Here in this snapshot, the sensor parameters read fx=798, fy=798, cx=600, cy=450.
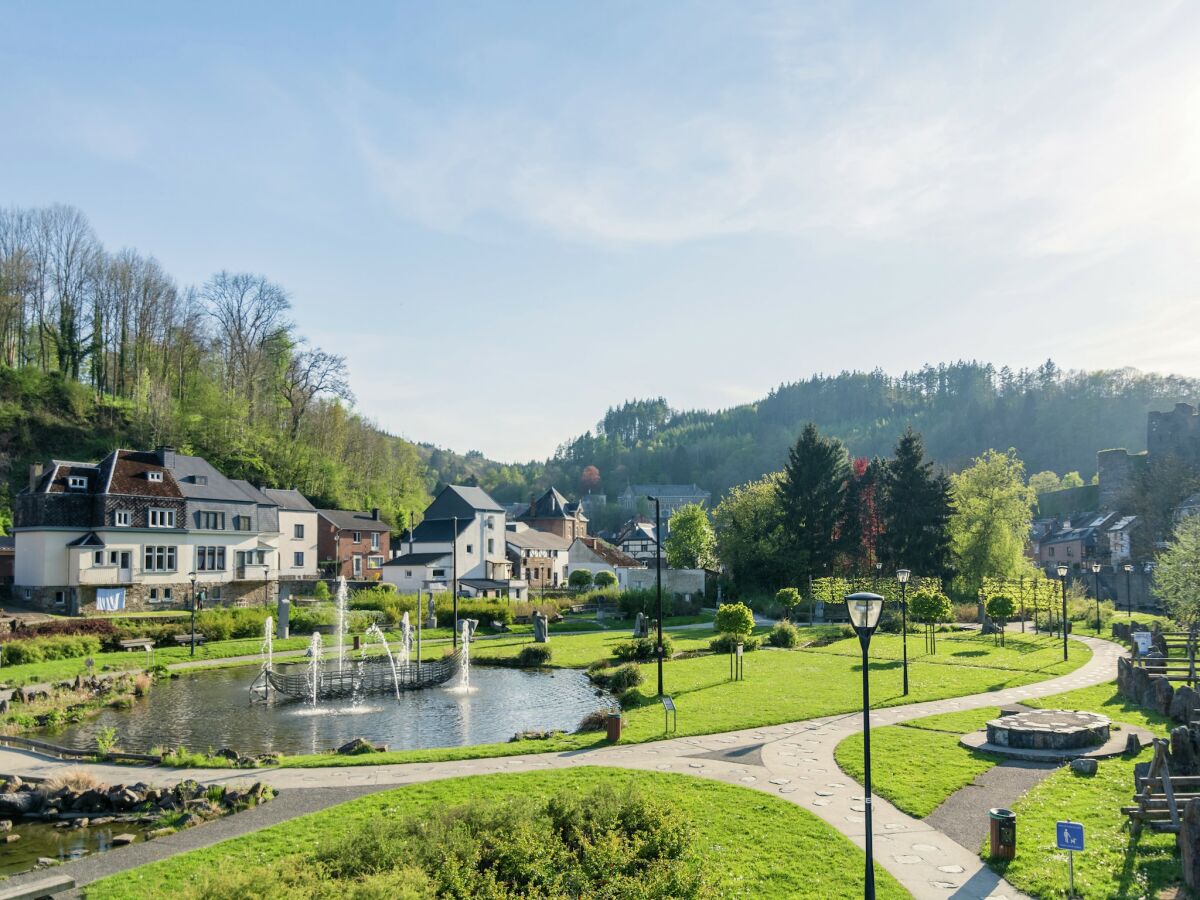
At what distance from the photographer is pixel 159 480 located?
51.7 metres

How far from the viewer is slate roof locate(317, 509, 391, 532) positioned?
233 feet

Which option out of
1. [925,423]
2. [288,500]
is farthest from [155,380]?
[925,423]

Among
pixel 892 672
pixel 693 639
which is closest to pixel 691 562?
pixel 693 639

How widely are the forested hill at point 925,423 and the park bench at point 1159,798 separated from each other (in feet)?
375

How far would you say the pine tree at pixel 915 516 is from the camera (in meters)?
57.8

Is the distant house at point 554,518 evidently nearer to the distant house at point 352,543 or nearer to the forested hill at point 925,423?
the distant house at point 352,543

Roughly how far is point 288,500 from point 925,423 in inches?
5334

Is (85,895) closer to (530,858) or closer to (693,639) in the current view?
(530,858)

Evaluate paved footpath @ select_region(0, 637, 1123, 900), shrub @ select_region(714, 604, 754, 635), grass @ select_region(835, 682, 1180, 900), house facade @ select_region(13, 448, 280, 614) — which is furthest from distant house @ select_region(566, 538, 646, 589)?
grass @ select_region(835, 682, 1180, 900)

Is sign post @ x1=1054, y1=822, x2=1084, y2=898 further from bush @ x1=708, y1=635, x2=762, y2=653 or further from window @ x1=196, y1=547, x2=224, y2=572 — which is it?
window @ x1=196, y1=547, x2=224, y2=572

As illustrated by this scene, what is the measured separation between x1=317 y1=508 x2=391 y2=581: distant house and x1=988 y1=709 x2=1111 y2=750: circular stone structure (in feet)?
183

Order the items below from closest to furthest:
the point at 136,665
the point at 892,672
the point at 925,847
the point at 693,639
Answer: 1. the point at 925,847
2. the point at 892,672
3. the point at 136,665
4. the point at 693,639

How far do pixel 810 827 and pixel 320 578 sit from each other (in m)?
56.2

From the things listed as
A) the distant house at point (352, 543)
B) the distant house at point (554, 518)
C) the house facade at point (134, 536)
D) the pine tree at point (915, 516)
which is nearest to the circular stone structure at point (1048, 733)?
the house facade at point (134, 536)
